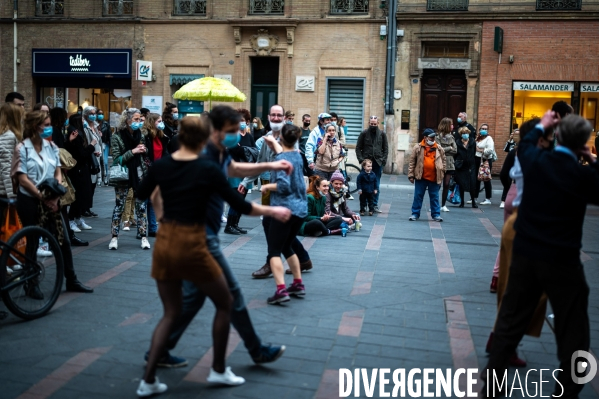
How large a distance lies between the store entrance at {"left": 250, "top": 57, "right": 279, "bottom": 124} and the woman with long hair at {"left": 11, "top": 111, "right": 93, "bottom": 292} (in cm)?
1886

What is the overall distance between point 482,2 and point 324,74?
5543 mm

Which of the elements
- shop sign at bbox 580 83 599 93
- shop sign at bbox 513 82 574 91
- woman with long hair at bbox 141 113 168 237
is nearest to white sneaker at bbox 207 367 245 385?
woman with long hair at bbox 141 113 168 237

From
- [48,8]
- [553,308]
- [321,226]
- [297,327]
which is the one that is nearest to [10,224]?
[297,327]

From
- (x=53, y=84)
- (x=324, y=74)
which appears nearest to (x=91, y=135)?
(x=324, y=74)

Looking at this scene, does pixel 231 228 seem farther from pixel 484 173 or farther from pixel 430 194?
pixel 484 173

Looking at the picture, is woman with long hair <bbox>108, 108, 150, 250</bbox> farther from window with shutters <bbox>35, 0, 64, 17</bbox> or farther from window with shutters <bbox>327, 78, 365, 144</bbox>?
window with shutters <bbox>35, 0, 64, 17</bbox>

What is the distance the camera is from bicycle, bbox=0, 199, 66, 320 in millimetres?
6398

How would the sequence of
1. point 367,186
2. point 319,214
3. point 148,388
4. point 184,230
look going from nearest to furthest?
point 184,230 → point 148,388 → point 319,214 → point 367,186

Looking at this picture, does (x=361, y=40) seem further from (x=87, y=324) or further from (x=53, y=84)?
(x=87, y=324)

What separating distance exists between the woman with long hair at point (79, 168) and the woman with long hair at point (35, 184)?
3579 mm

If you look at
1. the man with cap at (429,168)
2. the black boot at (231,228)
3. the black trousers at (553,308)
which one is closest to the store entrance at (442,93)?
the man with cap at (429,168)

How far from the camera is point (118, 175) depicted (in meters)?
10.3

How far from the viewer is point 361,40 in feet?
81.6

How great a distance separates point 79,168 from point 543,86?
16726mm
